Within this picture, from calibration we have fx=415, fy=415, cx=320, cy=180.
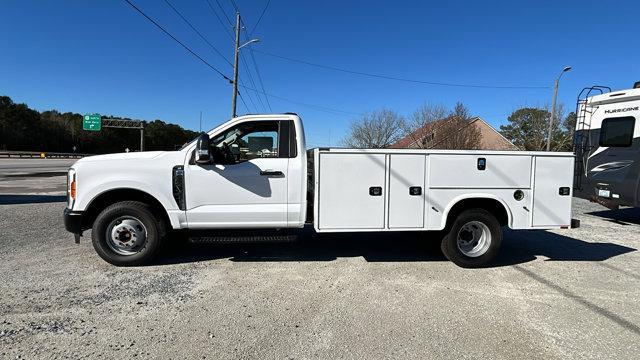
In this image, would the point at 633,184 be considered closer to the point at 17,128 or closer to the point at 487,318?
the point at 487,318

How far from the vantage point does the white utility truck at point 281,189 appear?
17.8ft

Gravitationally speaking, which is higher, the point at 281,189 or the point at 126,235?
the point at 281,189

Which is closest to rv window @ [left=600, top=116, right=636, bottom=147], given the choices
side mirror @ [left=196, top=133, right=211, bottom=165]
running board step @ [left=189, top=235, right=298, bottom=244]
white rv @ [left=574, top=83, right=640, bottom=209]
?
white rv @ [left=574, top=83, right=640, bottom=209]

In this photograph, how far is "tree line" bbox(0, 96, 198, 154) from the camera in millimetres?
78000

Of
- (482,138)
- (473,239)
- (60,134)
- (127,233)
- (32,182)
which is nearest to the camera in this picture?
(127,233)

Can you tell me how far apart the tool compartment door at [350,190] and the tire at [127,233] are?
220 cm

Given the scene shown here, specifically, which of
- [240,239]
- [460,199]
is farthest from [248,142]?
[460,199]

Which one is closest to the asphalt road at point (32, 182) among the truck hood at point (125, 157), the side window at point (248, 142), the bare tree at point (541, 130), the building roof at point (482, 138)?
the truck hood at point (125, 157)

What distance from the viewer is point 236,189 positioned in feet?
18.0

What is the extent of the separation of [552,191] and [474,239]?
1.26m

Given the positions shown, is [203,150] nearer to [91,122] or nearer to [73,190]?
[73,190]

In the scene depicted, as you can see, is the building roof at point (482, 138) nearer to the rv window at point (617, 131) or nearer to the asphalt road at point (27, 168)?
the rv window at point (617, 131)

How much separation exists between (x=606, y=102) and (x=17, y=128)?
9479 cm

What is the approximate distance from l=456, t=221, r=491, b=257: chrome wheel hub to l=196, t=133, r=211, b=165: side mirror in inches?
141
